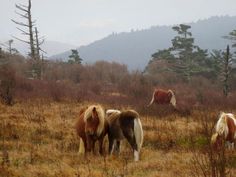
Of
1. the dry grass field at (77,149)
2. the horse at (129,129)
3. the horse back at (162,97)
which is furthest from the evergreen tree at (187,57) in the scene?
the horse at (129,129)

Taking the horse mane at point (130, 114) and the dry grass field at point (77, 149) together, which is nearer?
the dry grass field at point (77, 149)

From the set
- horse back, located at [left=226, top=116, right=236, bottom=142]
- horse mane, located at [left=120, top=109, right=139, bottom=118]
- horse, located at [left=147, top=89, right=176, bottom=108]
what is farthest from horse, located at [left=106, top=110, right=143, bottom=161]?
horse, located at [left=147, top=89, right=176, bottom=108]

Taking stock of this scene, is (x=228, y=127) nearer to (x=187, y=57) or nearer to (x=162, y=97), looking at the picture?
(x=162, y=97)

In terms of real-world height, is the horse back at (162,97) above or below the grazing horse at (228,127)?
above

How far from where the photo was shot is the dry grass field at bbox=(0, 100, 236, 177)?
725 cm

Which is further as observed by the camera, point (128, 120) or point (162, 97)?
point (162, 97)

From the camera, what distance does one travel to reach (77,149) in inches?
377

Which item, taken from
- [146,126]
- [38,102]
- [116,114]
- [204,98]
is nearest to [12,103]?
[38,102]

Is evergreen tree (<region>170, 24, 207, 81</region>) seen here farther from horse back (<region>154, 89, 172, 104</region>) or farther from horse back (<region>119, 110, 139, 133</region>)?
horse back (<region>119, 110, 139, 133</region>)

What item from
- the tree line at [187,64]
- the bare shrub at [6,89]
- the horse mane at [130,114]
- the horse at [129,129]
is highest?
the tree line at [187,64]

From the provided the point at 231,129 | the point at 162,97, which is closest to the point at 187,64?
the point at 162,97

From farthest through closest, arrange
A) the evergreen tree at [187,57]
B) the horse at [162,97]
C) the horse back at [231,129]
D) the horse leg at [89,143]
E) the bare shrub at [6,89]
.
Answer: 1. the evergreen tree at [187,57]
2. the horse at [162,97]
3. the bare shrub at [6,89]
4. the horse back at [231,129]
5. the horse leg at [89,143]

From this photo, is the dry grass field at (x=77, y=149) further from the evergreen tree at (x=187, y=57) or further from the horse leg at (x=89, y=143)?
the evergreen tree at (x=187, y=57)

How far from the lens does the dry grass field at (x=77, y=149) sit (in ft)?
23.8
